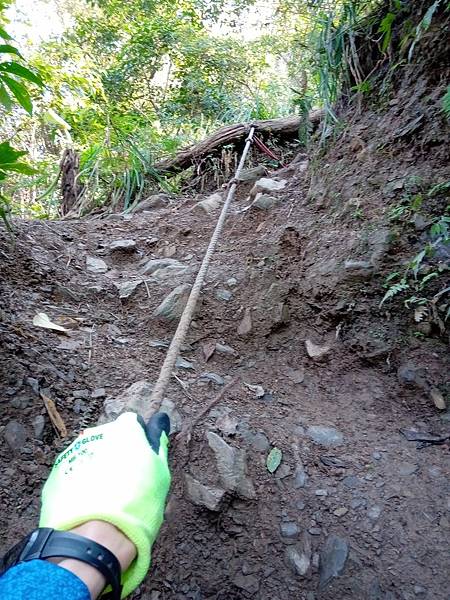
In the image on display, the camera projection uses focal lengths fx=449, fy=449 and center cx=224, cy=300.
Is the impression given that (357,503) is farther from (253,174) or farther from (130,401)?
(253,174)

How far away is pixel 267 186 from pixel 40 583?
8.34 ft

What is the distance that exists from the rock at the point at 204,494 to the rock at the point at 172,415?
0.19m

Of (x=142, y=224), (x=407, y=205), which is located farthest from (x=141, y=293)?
(x=407, y=205)

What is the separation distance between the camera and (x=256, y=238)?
2457 millimetres

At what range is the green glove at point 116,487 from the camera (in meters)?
0.73

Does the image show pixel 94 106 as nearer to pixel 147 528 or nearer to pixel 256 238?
pixel 256 238

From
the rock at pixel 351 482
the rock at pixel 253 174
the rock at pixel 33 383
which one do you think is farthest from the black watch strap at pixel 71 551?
the rock at pixel 253 174

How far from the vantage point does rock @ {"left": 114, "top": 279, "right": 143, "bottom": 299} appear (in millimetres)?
2200

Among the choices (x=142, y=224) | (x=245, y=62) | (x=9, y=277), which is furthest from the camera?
(x=245, y=62)

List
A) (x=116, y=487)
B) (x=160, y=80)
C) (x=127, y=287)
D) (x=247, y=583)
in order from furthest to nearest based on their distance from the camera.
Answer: (x=160, y=80) < (x=127, y=287) < (x=247, y=583) < (x=116, y=487)

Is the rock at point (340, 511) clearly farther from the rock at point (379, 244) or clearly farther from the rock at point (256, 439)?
the rock at point (379, 244)

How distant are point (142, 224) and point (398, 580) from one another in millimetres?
2452

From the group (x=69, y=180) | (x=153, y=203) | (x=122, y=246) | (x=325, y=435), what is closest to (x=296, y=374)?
(x=325, y=435)

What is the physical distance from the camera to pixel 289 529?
1.25m
